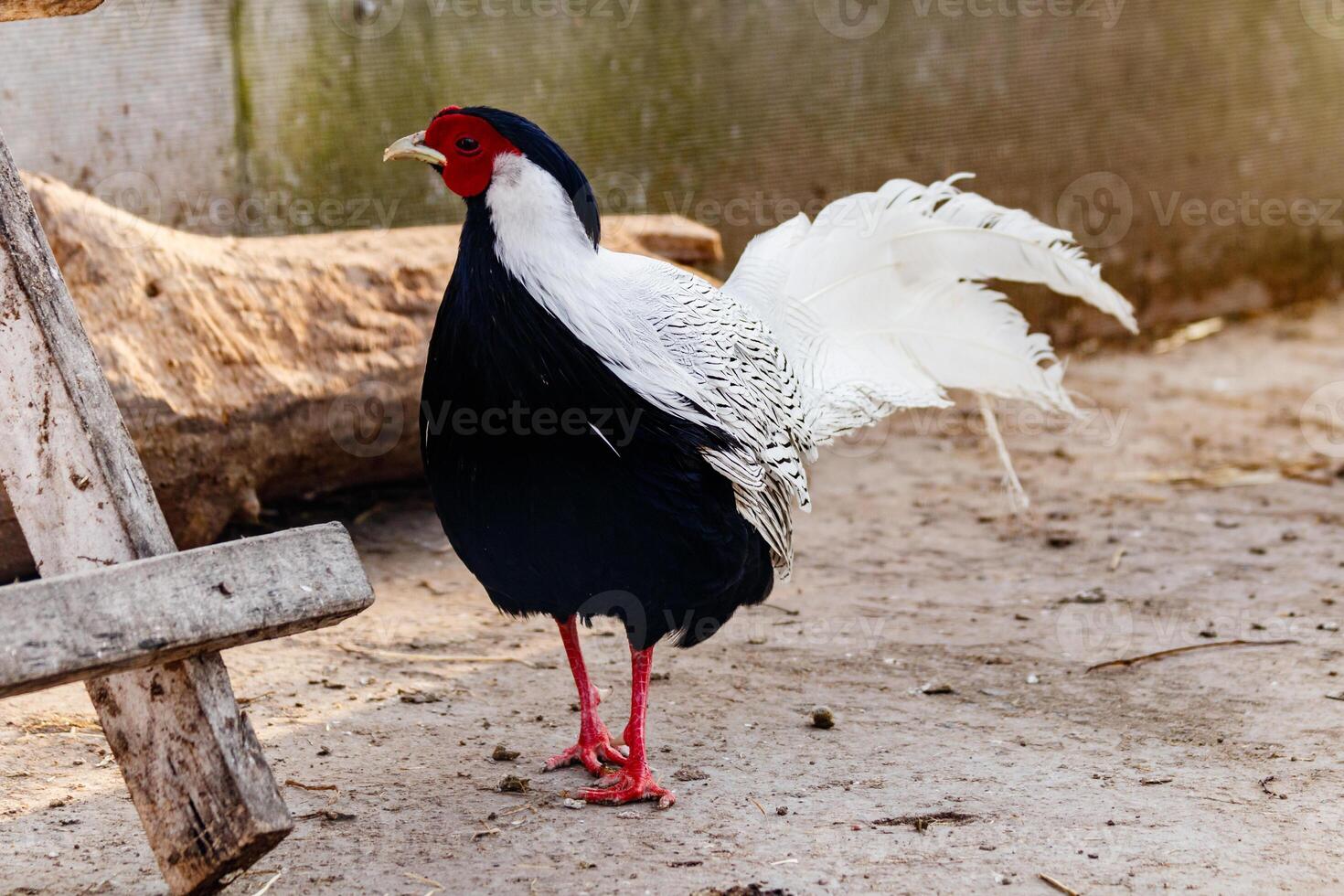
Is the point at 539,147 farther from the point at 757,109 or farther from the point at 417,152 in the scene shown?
the point at 757,109

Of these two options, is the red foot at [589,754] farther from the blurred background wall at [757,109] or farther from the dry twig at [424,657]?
the blurred background wall at [757,109]

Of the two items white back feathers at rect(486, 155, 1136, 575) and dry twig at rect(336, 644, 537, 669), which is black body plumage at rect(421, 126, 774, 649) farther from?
dry twig at rect(336, 644, 537, 669)

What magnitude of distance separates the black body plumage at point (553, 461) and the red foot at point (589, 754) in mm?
436

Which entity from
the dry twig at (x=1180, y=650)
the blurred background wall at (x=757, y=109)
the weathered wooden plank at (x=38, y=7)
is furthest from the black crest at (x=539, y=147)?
the blurred background wall at (x=757, y=109)

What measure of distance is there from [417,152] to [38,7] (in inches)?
28.1

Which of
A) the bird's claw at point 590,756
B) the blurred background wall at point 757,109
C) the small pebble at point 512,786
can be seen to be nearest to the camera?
the small pebble at point 512,786

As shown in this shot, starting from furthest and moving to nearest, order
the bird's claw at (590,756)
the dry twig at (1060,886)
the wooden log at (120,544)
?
1. the bird's claw at (590,756)
2. the dry twig at (1060,886)
3. the wooden log at (120,544)

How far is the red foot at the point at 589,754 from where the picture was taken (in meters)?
2.83

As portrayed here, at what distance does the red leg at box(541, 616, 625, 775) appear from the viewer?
2834 millimetres

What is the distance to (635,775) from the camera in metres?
2.65

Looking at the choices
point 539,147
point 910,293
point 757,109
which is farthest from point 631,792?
point 757,109

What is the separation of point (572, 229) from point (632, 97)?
3515mm

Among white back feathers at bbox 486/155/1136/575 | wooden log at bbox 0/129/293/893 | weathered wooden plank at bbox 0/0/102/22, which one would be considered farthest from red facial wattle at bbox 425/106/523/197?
wooden log at bbox 0/129/293/893

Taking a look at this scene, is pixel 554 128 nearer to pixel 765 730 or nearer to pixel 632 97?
pixel 632 97
